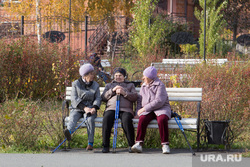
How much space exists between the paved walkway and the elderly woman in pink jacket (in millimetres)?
205

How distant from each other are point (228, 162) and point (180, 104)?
8.46ft

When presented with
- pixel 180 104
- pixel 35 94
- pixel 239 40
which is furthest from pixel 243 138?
pixel 239 40

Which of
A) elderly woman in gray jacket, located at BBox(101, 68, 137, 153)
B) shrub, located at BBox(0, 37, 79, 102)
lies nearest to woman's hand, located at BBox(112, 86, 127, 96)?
elderly woman in gray jacket, located at BBox(101, 68, 137, 153)

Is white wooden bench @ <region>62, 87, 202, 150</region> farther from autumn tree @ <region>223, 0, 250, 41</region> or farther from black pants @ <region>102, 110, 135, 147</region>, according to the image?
autumn tree @ <region>223, 0, 250, 41</region>

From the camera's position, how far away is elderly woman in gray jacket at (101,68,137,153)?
6485mm

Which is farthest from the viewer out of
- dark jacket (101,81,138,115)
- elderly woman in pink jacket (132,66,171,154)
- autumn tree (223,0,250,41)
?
autumn tree (223,0,250,41)

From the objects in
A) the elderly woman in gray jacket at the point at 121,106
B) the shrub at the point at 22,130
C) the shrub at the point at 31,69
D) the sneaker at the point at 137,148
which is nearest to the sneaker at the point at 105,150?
the elderly woman in gray jacket at the point at 121,106

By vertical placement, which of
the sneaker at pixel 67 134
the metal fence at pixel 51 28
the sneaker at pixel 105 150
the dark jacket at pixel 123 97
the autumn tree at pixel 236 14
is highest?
the autumn tree at pixel 236 14

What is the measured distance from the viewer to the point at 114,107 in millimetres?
6848

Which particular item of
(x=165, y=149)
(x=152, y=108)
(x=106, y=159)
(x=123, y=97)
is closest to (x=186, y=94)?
(x=152, y=108)

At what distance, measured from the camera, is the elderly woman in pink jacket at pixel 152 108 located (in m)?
6.34

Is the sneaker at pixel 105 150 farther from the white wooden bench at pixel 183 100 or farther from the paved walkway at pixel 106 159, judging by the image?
the white wooden bench at pixel 183 100

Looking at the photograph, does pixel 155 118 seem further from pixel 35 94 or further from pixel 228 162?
pixel 35 94

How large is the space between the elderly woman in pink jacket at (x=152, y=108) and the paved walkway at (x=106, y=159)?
0.21 meters
